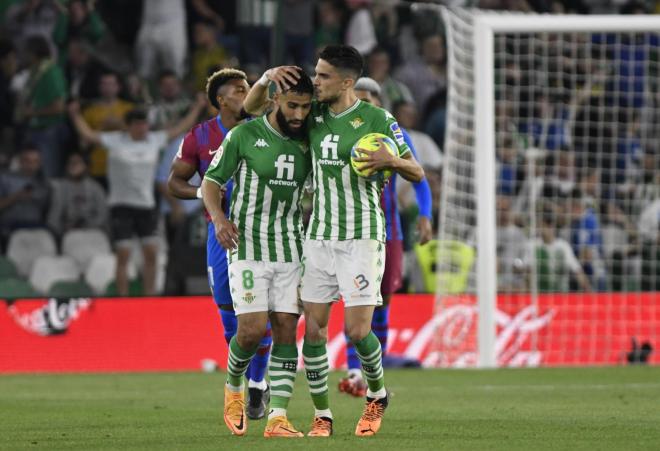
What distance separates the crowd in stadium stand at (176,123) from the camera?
17625 mm

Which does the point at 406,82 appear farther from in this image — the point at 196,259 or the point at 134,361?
the point at 134,361

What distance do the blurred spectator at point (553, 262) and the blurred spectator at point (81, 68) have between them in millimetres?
6481

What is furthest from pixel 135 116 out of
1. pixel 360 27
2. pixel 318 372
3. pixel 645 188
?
pixel 318 372

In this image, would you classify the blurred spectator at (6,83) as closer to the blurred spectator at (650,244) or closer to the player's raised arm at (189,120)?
the player's raised arm at (189,120)

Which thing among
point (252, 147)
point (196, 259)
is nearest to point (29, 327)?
point (196, 259)

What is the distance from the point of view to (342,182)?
25.1 feet

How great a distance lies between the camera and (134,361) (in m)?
15.3

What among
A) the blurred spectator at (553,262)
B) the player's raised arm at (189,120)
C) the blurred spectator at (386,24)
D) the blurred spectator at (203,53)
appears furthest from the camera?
the blurred spectator at (386,24)

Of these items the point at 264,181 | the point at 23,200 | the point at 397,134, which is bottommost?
the point at 23,200

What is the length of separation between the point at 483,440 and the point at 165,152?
1154 centimetres

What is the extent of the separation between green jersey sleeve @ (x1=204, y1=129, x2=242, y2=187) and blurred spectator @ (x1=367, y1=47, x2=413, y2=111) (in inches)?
464

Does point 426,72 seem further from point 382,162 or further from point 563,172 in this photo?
point 382,162

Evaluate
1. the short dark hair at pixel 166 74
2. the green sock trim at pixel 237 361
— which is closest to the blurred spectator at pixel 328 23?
the short dark hair at pixel 166 74

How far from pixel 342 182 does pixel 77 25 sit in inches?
475
